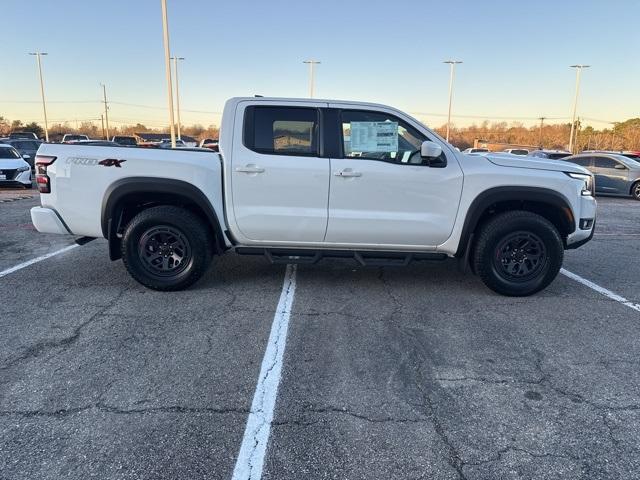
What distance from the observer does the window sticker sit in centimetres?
466

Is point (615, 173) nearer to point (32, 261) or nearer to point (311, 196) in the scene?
point (311, 196)

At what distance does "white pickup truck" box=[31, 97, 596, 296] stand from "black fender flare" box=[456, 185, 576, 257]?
0.5 inches

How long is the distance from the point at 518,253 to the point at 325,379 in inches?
111

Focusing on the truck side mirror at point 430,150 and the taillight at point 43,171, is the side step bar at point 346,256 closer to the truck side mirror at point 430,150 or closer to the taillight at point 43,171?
the truck side mirror at point 430,150

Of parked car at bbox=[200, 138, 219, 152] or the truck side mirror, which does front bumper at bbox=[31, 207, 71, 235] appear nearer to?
parked car at bbox=[200, 138, 219, 152]

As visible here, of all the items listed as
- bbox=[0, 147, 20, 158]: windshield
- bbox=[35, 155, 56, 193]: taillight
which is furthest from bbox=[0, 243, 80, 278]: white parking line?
bbox=[0, 147, 20, 158]: windshield

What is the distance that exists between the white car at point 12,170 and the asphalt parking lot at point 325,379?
1137cm

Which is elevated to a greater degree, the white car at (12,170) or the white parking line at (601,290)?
the white car at (12,170)

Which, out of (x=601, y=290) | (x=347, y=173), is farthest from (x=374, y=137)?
(x=601, y=290)

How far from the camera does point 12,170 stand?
1461cm

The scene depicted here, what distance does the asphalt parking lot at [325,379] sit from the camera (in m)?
2.37

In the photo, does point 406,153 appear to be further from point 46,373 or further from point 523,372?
point 46,373

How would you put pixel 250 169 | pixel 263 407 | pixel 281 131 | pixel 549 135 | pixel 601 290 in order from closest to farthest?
1. pixel 263 407
2. pixel 250 169
3. pixel 281 131
4. pixel 601 290
5. pixel 549 135

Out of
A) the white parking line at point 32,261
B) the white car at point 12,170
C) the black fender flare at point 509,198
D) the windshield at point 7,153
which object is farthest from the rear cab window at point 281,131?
the windshield at point 7,153
